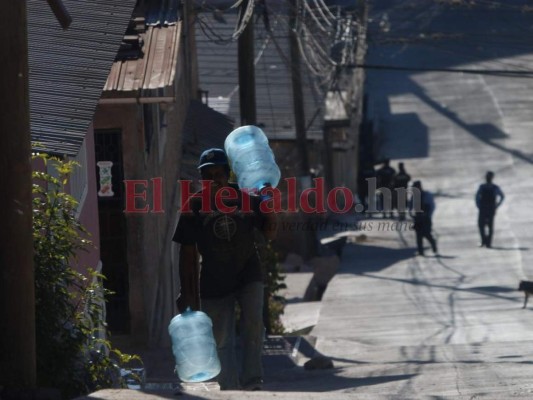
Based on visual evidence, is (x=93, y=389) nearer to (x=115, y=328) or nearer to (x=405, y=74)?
(x=115, y=328)

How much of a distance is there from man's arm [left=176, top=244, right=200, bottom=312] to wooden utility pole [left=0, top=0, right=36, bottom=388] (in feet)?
4.73

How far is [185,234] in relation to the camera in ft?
23.1

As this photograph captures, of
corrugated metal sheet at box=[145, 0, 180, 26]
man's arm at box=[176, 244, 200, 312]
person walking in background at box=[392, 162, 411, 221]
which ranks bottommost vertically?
person walking in background at box=[392, 162, 411, 221]

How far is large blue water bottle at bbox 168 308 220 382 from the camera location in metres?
7.05

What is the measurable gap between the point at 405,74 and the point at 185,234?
123ft

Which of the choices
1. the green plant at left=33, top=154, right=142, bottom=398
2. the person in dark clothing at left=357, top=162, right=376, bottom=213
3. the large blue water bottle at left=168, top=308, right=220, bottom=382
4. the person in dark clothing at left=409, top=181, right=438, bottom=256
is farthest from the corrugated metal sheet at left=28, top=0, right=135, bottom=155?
the person in dark clothing at left=357, top=162, right=376, bottom=213

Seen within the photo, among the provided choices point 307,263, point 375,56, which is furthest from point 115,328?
point 375,56

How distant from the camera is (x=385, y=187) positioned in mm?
29438

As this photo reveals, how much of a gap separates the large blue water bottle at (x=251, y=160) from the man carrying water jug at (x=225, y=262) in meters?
0.16

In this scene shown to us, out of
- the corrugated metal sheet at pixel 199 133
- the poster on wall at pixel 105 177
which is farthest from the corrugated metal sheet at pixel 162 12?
the corrugated metal sheet at pixel 199 133

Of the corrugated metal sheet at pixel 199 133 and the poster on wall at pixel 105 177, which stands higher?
the corrugated metal sheet at pixel 199 133

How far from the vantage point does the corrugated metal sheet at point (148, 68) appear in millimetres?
11172

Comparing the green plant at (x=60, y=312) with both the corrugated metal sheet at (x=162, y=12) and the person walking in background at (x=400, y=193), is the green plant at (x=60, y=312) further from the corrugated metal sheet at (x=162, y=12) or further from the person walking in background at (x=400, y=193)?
the person walking in background at (x=400, y=193)

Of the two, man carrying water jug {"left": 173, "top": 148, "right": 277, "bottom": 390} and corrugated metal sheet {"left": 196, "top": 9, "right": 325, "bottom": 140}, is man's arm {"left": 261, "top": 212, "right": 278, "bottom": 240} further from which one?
corrugated metal sheet {"left": 196, "top": 9, "right": 325, "bottom": 140}
